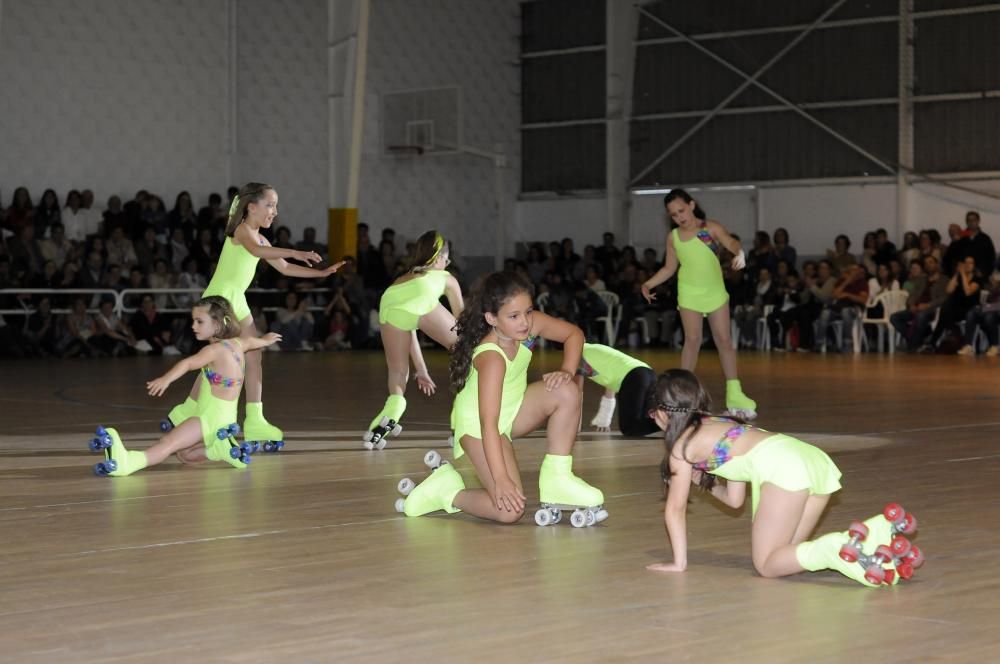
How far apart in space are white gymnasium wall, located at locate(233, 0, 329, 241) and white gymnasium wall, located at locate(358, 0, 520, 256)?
1.05 metres

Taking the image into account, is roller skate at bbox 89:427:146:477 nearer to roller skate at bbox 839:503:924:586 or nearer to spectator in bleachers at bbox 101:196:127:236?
roller skate at bbox 839:503:924:586

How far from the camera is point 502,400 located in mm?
5270

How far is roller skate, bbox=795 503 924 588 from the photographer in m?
3.89

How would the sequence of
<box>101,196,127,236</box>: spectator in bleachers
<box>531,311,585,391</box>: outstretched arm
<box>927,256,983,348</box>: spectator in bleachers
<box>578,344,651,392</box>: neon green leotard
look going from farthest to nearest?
<box>101,196,127,236</box>: spectator in bleachers
<box>927,256,983,348</box>: spectator in bleachers
<box>578,344,651,392</box>: neon green leotard
<box>531,311,585,391</box>: outstretched arm

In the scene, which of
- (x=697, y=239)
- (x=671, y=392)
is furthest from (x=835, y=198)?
(x=671, y=392)

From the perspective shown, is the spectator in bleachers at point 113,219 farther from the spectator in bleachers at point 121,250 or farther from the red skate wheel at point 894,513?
the red skate wheel at point 894,513

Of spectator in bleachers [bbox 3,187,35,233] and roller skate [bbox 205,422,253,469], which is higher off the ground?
spectator in bleachers [bbox 3,187,35,233]

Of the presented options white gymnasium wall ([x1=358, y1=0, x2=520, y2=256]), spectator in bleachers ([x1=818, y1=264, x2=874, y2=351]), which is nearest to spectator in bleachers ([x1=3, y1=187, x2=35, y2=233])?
white gymnasium wall ([x1=358, y1=0, x2=520, y2=256])

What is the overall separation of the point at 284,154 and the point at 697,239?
16193 mm

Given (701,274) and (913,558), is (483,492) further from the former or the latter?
(701,274)

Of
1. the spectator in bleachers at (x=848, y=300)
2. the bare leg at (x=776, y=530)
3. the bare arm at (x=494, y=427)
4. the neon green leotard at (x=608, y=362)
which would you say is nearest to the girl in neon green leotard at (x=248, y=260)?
the neon green leotard at (x=608, y=362)

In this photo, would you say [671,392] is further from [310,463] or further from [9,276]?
[9,276]

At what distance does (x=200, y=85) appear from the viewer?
77.6 feet

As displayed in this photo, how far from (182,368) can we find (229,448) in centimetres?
44
